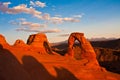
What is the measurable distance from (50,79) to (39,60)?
4.31m

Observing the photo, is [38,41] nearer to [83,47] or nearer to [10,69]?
[83,47]

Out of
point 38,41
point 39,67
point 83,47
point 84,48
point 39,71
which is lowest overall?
point 39,71

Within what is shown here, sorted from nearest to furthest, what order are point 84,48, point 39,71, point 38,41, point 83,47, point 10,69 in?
1. point 10,69
2. point 39,71
3. point 84,48
4. point 83,47
5. point 38,41

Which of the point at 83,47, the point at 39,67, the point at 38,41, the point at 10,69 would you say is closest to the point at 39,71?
the point at 39,67

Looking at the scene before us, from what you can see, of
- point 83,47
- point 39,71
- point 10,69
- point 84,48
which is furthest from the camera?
point 83,47

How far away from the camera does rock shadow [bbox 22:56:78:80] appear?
101ft

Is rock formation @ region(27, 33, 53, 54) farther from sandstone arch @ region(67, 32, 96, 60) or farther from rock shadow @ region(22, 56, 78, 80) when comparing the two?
rock shadow @ region(22, 56, 78, 80)

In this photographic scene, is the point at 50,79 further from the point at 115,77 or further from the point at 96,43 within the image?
the point at 96,43

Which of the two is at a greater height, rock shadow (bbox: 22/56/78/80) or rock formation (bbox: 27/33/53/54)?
rock formation (bbox: 27/33/53/54)

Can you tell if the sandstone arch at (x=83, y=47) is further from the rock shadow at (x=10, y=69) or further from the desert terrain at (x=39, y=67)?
the rock shadow at (x=10, y=69)

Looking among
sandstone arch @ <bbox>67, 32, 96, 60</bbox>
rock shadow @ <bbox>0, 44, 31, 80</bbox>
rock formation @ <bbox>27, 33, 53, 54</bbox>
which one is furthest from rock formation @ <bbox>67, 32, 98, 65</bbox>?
rock shadow @ <bbox>0, 44, 31, 80</bbox>

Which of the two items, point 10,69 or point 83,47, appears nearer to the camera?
point 10,69

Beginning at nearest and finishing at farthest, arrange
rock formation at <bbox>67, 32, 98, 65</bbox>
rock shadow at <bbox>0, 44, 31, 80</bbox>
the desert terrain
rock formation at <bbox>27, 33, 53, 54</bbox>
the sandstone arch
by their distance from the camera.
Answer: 1. rock shadow at <bbox>0, 44, 31, 80</bbox>
2. the desert terrain
3. rock formation at <bbox>67, 32, 98, 65</bbox>
4. the sandstone arch
5. rock formation at <bbox>27, 33, 53, 54</bbox>

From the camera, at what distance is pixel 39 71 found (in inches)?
1236
